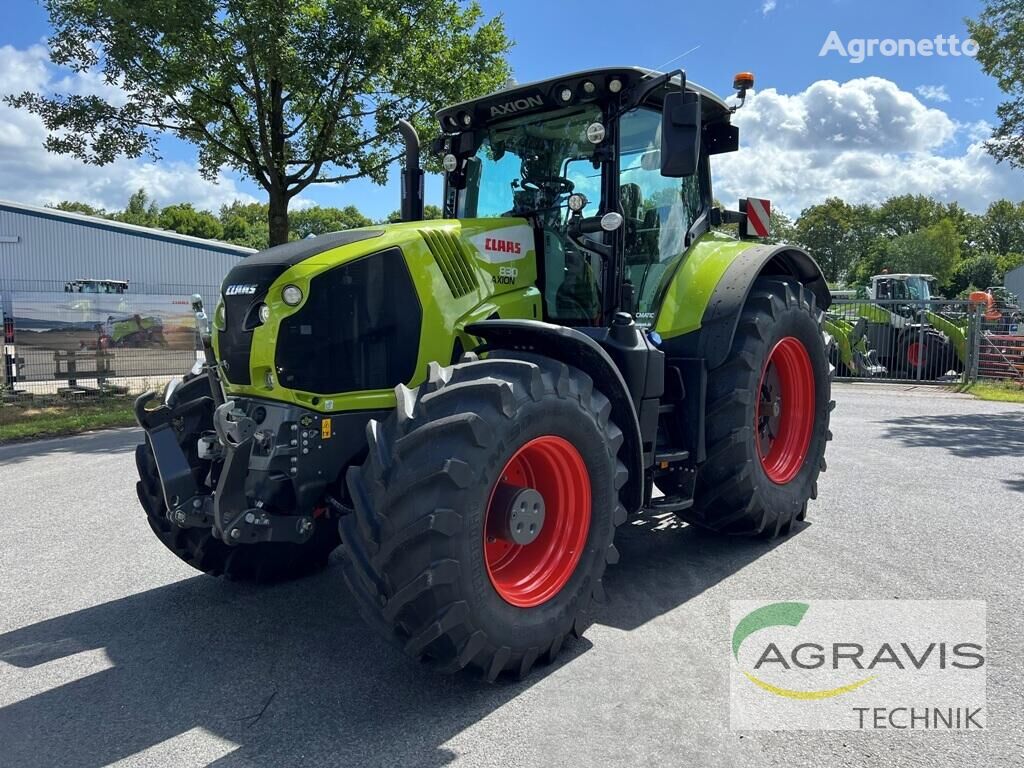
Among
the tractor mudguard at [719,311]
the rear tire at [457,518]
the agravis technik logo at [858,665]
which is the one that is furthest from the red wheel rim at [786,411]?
the rear tire at [457,518]

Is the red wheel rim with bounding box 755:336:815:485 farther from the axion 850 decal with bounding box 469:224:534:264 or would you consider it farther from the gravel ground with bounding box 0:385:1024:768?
the axion 850 decal with bounding box 469:224:534:264

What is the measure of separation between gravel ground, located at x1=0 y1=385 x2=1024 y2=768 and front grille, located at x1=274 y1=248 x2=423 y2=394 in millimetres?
1261

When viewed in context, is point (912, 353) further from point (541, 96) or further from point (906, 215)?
point (906, 215)

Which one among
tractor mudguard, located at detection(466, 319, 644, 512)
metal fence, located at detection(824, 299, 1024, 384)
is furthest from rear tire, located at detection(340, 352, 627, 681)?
metal fence, located at detection(824, 299, 1024, 384)

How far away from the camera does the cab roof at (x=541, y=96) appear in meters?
4.25

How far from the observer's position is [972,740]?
279 centimetres

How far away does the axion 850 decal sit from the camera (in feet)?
13.3

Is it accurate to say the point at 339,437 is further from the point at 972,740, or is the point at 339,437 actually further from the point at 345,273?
the point at 972,740

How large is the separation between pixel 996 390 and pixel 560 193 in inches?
531

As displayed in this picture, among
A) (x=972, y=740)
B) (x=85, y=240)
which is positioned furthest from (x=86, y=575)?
(x=85, y=240)

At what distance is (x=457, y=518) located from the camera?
2885mm

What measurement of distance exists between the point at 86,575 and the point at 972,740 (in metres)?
4.66

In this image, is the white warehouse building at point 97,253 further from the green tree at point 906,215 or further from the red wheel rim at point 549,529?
the green tree at point 906,215

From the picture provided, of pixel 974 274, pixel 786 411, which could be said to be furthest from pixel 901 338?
pixel 974 274
